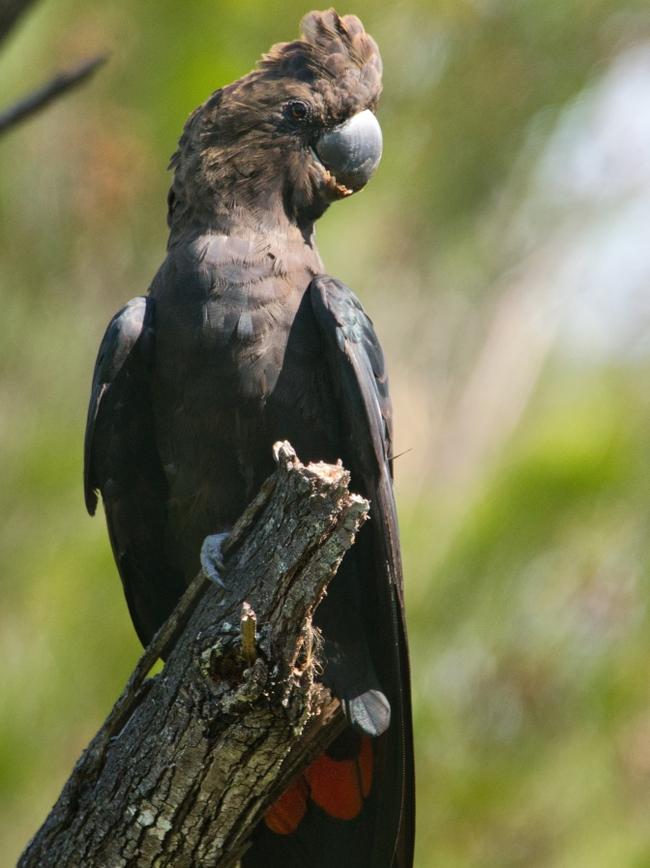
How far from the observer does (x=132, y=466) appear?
290 cm

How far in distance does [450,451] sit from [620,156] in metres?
1.57

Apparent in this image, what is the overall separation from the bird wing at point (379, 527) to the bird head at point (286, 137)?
1.19ft

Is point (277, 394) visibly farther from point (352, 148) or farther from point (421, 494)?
point (421, 494)

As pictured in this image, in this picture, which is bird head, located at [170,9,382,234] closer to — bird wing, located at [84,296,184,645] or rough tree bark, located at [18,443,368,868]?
bird wing, located at [84,296,184,645]

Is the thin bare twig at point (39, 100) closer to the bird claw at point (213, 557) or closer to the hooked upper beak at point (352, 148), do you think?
the bird claw at point (213, 557)

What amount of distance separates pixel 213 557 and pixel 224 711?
0.39 meters

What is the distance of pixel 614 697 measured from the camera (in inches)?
131

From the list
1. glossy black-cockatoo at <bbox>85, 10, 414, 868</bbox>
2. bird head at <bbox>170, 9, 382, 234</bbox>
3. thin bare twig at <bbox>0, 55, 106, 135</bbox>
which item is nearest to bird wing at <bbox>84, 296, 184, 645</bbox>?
glossy black-cockatoo at <bbox>85, 10, 414, 868</bbox>

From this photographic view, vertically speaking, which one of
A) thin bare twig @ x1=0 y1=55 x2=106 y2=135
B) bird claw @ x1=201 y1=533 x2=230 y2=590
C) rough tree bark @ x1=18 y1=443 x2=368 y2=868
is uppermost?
thin bare twig @ x1=0 y1=55 x2=106 y2=135

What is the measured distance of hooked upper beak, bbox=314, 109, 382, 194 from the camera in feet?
9.68

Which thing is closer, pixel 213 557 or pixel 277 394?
pixel 213 557

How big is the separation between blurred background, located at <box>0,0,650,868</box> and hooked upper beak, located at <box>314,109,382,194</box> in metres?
0.62

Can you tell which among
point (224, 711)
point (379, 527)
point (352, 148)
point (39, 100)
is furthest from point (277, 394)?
point (39, 100)

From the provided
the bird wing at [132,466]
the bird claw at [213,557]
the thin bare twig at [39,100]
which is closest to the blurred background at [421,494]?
the bird wing at [132,466]
